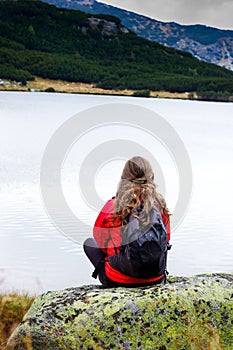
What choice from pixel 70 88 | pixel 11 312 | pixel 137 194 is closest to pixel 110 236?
pixel 137 194

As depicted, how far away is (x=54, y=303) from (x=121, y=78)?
17201 cm

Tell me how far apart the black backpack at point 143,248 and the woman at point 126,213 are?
5 centimetres

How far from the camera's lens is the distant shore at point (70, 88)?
501 ft

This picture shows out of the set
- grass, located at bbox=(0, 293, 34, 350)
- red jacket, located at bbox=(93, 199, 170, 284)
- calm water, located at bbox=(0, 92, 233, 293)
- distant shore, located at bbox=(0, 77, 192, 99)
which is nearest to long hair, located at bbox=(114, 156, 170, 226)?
red jacket, located at bbox=(93, 199, 170, 284)

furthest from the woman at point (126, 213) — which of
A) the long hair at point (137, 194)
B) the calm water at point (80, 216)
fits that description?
the calm water at point (80, 216)

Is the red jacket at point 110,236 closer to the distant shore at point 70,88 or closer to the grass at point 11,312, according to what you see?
the grass at point 11,312

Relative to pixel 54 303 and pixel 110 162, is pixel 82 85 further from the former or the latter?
pixel 54 303

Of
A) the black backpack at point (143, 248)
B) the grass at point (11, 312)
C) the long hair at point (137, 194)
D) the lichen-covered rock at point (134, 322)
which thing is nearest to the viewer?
the lichen-covered rock at point (134, 322)

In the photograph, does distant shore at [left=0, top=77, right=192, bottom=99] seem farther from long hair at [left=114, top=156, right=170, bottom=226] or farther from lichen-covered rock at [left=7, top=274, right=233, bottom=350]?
lichen-covered rock at [left=7, top=274, right=233, bottom=350]

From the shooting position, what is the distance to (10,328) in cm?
527

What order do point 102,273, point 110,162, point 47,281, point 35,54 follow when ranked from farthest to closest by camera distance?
point 35,54
point 110,162
point 47,281
point 102,273

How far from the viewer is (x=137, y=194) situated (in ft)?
15.4

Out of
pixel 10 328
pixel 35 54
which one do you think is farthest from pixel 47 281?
pixel 35 54

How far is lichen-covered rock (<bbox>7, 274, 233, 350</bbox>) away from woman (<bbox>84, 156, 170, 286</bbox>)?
1.57ft
